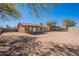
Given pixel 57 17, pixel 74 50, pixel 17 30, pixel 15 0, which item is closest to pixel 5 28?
pixel 17 30

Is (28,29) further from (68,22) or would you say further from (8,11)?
(68,22)

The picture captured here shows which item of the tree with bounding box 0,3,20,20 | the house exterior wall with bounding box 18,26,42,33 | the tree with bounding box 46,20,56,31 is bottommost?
the house exterior wall with bounding box 18,26,42,33

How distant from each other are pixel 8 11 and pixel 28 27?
0.26 meters

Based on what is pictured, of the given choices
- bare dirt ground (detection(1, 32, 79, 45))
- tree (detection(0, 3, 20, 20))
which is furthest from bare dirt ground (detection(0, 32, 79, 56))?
tree (detection(0, 3, 20, 20))

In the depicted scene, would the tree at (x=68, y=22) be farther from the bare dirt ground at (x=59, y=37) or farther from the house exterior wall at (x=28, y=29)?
the house exterior wall at (x=28, y=29)

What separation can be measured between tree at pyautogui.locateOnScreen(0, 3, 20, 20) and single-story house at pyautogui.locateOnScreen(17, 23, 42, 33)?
0.34 ft

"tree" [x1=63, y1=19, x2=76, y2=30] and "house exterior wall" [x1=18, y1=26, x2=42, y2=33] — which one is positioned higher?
"tree" [x1=63, y1=19, x2=76, y2=30]

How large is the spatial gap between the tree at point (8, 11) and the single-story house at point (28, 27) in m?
0.10

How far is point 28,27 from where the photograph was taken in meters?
1.91

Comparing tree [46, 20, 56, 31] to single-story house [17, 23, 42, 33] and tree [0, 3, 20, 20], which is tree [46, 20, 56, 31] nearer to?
single-story house [17, 23, 42, 33]

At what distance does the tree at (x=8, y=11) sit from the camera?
190 cm

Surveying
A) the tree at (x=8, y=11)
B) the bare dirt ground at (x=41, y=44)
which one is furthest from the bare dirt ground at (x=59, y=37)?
the tree at (x=8, y=11)

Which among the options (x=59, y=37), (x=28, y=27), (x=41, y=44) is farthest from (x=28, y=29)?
(x=59, y=37)

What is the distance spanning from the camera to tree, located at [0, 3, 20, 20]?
1.90m
